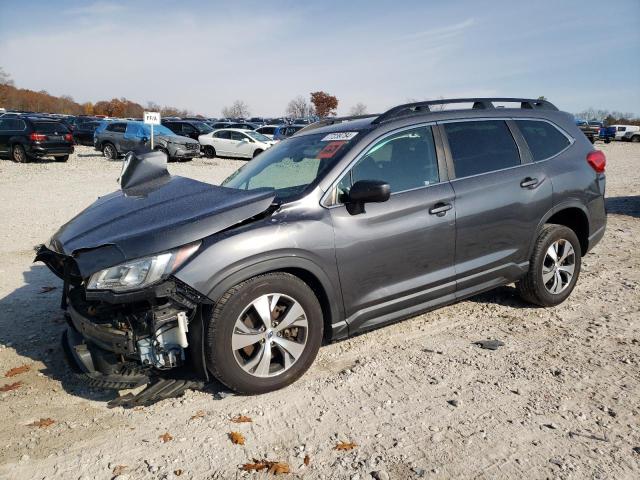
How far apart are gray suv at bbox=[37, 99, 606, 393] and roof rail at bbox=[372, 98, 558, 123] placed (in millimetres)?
16

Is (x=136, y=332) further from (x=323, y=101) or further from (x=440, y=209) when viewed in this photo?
(x=323, y=101)

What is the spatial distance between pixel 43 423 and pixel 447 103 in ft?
12.4

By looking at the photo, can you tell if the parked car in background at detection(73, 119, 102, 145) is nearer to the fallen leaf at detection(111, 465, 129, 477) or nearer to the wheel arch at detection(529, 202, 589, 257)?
the wheel arch at detection(529, 202, 589, 257)

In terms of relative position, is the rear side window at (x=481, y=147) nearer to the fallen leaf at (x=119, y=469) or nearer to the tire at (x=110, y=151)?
the fallen leaf at (x=119, y=469)

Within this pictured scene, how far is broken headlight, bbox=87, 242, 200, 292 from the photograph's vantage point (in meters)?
2.81

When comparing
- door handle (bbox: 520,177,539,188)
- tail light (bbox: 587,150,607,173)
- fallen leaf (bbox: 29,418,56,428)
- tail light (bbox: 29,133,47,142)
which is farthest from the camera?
tail light (bbox: 29,133,47,142)

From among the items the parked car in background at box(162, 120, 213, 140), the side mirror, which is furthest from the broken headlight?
the parked car in background at box(162, 120, 213, 140)

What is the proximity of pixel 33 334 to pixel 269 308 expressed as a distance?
2396mm

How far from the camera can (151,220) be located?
3.14 meters

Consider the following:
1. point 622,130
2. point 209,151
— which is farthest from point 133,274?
point 622,130

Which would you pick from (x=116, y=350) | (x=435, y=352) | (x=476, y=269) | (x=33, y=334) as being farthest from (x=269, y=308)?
(x=33, y=334)

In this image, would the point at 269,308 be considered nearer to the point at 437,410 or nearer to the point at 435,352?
the point at 437,410

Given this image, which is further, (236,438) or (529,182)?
(529,182)

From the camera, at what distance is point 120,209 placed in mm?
3490
